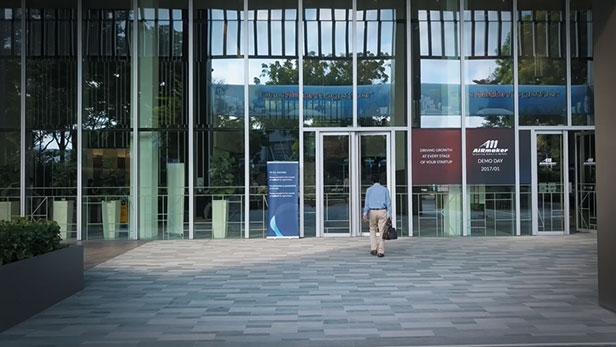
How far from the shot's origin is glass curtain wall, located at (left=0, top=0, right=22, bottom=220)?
48.3 ft

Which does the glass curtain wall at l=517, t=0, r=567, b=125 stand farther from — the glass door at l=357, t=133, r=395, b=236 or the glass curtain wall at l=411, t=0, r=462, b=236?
the glass door at l=357, t=133, r=395, b=236

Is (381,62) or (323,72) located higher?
(381,62)

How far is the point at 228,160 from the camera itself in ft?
48.5

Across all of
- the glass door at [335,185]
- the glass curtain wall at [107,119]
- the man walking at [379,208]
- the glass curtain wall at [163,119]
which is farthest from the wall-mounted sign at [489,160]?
the glass curtain wall at [107,119]

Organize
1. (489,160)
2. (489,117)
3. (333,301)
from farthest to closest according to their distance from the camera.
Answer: (489,117)
(489,160)
(333,301)

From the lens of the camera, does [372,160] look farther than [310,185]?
Yes

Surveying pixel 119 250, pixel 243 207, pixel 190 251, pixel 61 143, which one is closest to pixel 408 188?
pixel 243 207

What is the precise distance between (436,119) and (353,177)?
2.68m

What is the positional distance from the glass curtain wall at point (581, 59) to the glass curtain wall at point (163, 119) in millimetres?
10256

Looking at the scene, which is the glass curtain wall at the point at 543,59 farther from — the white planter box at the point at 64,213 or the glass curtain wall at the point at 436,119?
the white planter box at the point at 64,213

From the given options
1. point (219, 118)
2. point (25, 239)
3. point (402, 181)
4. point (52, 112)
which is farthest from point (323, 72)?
point (25, 239)

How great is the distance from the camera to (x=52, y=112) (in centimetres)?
1488

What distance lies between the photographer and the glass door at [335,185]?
48.8ft

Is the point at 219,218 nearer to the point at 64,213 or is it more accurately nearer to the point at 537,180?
the point at 64,213
